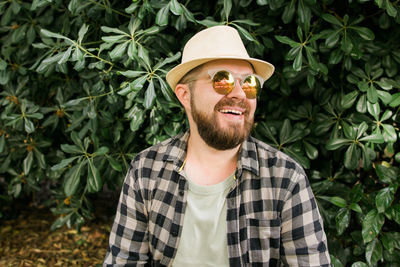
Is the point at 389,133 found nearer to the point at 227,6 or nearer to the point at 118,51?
the point at 227,6

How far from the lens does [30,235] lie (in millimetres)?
3359

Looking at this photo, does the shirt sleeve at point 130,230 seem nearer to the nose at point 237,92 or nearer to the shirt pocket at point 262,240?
the shirt pocket at point 262,240

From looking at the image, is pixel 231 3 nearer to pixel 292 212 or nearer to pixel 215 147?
pixel 215 147

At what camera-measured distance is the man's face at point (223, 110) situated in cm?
157

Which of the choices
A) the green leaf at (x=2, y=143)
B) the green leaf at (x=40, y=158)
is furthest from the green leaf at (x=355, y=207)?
the green leaf at (x=2, y=143)

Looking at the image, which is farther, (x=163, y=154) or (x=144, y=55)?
(x=144, y=55)

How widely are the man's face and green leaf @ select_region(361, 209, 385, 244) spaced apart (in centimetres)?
95

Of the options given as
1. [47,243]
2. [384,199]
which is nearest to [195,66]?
[384,199]

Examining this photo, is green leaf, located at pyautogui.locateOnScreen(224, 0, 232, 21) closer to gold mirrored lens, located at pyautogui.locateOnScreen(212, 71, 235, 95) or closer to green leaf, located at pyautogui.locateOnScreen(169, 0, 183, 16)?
green leaf, located at pyautogui.locateOnScreen(169, 0, 183, 16)

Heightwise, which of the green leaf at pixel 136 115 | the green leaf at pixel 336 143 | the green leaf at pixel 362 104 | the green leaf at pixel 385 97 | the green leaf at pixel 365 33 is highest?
the green leaf at pixel 365 33

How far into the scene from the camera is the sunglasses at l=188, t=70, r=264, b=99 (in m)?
1.55

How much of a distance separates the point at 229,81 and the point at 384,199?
1155 millimetres

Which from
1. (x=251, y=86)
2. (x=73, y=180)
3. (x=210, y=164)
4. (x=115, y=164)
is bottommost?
(x=73, y=180)

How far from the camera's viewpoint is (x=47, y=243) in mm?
3260
